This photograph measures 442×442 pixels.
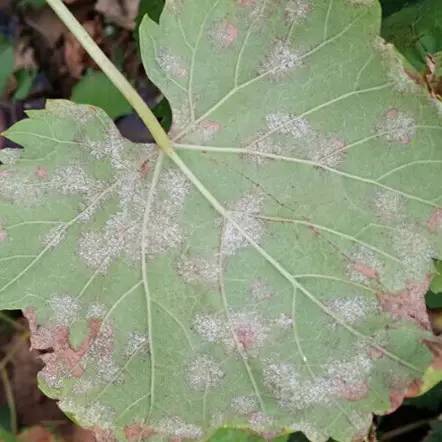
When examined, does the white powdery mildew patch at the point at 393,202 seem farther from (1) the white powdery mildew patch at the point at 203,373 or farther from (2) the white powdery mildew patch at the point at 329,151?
(1) the white powdery mildew patch at the point at 203,373

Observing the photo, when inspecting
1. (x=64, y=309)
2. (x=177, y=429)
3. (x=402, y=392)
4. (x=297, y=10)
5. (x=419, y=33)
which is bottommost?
(x=402, y=392)

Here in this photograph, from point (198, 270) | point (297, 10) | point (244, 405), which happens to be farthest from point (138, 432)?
point (297, 10)

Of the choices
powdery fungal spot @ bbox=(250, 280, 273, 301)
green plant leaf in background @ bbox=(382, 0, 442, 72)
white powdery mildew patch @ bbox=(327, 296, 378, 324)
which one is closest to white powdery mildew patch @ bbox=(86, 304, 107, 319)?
powdery fungal spot @ bbox=(250, 280, 273, 301)

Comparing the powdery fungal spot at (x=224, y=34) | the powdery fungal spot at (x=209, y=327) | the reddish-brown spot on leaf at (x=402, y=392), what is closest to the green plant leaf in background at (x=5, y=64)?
the powdery fungal spot at (x=224, y=34)

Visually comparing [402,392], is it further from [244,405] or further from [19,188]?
[19,188]

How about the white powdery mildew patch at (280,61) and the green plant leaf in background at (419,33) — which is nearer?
the white powdery mildew patch at (280,61)

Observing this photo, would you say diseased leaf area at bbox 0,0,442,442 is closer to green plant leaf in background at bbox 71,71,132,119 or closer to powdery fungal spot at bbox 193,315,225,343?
powdery fungal spot at bbox 193,315,225,343
